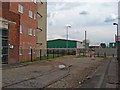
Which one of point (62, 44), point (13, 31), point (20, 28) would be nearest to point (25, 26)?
point (20, 28)

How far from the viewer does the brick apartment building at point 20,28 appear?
3314 centimetres

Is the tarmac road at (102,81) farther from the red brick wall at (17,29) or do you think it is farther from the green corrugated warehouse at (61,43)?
the green corrugated warehouse at (61,43)

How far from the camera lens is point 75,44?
11256 centimetres

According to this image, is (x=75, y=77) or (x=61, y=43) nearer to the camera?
(x=75, y=77)

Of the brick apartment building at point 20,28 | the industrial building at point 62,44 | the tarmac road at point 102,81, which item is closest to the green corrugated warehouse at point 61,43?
the industrial building at point 62,44

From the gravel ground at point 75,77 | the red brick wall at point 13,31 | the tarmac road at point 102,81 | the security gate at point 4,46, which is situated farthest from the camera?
the red brick wall at point 13,31

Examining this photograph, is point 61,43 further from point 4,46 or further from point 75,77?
point 75,77

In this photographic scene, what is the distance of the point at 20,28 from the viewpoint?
124ft

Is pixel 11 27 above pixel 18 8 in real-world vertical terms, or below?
below

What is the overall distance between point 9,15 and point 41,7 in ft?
99.5

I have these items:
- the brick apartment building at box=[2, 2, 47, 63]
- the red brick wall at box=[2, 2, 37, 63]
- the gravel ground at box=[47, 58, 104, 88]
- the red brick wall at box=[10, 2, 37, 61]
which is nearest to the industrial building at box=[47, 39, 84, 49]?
the brick apartment building at box=[2, 2, 47, 63]

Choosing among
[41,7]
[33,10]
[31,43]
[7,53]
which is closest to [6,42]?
[7,53]

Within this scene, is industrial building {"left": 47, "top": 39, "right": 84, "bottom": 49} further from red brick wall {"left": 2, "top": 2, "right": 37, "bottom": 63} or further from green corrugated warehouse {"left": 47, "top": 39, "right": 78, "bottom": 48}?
red brick wall {"left": 2, "top": 2, "right": 37, "bottom": 63}

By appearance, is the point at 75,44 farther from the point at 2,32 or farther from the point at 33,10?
the point at 2,32
